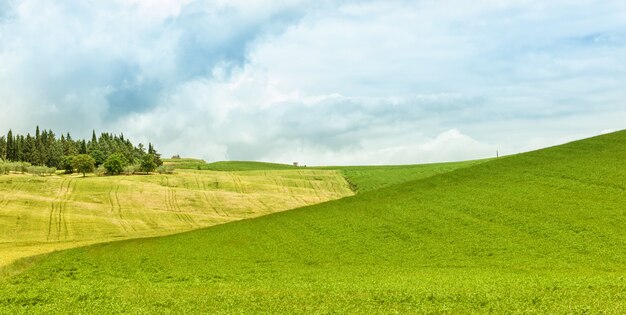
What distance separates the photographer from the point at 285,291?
117 ft

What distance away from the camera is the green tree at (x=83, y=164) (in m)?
172

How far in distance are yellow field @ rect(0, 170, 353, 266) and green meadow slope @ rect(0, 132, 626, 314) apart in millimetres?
17473

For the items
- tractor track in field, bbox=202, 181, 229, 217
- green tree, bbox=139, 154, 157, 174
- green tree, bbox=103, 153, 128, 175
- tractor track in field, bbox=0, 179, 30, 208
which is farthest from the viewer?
green tree, bbox=139, 154, 157, 174

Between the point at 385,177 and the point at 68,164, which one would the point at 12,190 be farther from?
the point at 68,164

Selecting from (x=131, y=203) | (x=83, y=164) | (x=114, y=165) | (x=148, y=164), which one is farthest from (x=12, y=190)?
(x=83, y=164)

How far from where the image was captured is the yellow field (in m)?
79.2

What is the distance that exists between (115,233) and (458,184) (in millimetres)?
49846

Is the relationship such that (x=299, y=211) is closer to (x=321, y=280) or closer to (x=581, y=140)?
(x=321, y=280)

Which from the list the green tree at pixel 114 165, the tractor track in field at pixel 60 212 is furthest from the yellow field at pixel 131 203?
the green tree at pixel 114 165

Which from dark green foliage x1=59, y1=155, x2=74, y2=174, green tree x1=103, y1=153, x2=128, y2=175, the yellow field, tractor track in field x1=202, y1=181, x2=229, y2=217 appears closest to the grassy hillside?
the yellow field

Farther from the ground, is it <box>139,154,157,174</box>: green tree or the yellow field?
<box>139,154,157,174</box>: green tree

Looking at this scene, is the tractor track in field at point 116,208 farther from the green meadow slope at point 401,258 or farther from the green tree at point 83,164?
the green tree at point 83,164

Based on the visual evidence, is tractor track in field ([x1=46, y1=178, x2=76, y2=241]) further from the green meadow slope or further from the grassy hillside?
the grassy hillside

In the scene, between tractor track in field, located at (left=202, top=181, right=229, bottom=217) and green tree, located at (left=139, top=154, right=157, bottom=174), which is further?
green tree, located at (left=139, top=154, right=157, bottom=174)
